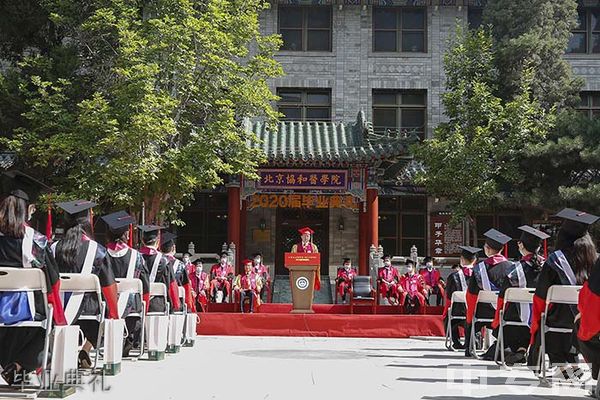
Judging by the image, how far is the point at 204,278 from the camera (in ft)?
72.7

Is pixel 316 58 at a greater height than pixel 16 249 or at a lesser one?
greater

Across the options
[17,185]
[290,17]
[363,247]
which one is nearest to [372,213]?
[363,247]

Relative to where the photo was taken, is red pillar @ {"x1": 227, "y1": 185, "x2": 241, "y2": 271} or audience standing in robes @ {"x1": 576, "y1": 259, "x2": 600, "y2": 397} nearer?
audience standing in robes @ {"x1": 576, "y1": 259, "x2": 600, "y2": 397}

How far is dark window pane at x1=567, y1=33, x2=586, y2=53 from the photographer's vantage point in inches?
1060

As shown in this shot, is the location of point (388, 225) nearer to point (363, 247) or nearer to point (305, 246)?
point (363, 247)

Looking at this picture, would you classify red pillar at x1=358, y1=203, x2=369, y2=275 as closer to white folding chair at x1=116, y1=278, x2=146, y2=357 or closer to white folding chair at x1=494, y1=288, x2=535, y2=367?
white folding chair at x1=494, y1=288, x2=535, y2=367

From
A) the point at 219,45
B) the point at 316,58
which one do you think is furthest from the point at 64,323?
the point at 316,58

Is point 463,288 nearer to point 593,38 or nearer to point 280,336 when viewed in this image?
point 280,336

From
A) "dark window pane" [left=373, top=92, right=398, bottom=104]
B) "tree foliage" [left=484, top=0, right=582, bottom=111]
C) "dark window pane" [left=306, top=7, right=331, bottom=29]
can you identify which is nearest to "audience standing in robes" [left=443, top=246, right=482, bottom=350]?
"tree foliage" [left=484, top=0, right=582, bottom=111]

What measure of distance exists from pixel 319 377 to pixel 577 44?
2147 cm

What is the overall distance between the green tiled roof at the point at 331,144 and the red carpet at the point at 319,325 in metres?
6.93

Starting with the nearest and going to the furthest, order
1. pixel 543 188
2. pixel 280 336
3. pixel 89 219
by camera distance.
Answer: pixel 89 219 < pixel 280 336 < pixel 543 188

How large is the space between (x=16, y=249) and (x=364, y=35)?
21.4m

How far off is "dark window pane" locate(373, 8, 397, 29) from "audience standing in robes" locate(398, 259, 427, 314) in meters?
9.05
